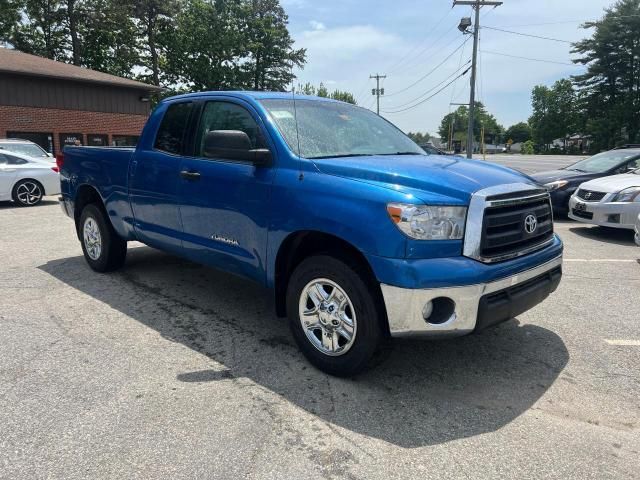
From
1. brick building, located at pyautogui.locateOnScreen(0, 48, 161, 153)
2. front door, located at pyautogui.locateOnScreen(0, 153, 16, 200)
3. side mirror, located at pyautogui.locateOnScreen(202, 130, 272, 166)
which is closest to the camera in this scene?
side mirror, located at pyautogui.locateOnScreen(202, 130, 272, 166)

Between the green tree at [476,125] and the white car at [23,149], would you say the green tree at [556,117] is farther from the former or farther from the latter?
the white car at [23,149]

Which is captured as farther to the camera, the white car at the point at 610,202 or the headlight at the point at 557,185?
the headlight at the point at 557,185

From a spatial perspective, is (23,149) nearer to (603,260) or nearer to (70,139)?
(70,139)

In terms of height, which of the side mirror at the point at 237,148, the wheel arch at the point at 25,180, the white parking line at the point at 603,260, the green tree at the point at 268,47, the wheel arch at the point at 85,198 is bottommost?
the white parking line at the point at 603,260

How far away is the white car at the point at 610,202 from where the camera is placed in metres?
7.99

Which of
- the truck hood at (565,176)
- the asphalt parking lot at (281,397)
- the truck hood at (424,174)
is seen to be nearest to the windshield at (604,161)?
the truck hood at (565,176)

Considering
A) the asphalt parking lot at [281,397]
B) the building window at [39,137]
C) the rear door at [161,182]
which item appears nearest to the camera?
the asphalt parking lot at [281,397]

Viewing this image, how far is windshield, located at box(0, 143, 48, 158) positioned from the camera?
1298 cm

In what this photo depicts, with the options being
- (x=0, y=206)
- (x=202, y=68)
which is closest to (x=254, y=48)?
(x=202, y=68)

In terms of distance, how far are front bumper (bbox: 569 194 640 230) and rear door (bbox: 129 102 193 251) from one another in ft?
22.2

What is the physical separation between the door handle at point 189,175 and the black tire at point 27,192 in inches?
396

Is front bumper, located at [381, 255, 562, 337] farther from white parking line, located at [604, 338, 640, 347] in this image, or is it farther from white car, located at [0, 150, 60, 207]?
white car, located at [0, 150, 60, 207]

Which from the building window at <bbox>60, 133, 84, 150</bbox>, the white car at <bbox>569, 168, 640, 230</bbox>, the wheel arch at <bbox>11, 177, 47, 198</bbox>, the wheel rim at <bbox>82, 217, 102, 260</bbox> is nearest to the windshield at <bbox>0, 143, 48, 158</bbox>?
the wheel arch at <bbox>11, 177, 47, 198</bbox>

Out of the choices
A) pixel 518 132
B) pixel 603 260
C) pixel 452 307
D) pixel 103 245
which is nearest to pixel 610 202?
pixel 603 260
